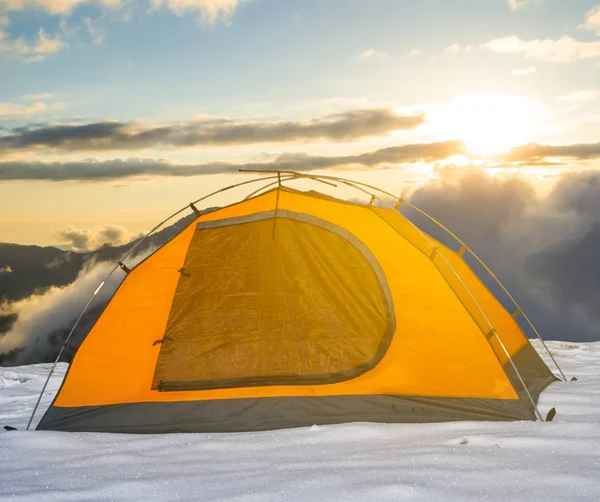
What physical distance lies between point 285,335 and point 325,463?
5.59 feet

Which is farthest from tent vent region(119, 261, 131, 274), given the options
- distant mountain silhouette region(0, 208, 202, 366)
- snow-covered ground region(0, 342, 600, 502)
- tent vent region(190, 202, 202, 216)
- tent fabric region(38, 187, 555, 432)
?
distant mountain silhouette region(0, 208, 202, 366)

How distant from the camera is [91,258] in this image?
58.8 metres

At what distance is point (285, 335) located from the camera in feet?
18.2

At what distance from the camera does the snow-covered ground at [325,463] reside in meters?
3.44

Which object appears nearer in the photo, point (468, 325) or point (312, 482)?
point (312, 482)

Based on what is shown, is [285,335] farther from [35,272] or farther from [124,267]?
[35,272]

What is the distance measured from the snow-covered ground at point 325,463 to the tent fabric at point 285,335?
28 centimetres

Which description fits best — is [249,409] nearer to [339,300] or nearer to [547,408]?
[339,300]

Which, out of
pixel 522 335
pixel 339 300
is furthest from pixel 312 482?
pixel 522 335

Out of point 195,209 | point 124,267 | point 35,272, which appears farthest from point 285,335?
point 35,272

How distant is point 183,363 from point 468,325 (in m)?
2.39

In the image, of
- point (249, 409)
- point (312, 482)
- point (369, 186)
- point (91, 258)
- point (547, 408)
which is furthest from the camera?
point (91, 258)

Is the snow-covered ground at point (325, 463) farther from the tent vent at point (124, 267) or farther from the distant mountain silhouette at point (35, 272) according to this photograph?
the distant mountain silhouette at point (35, 272)

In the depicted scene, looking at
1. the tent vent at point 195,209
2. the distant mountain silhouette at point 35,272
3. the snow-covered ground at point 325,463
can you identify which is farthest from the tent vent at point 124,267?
the distant mountain silhouette at point 35,272
